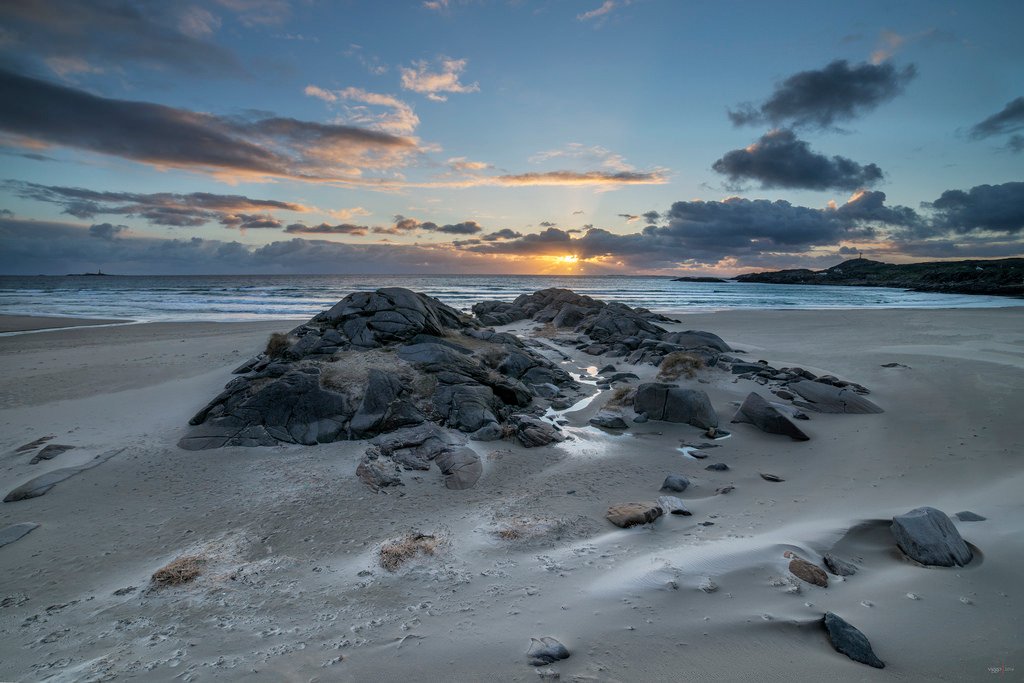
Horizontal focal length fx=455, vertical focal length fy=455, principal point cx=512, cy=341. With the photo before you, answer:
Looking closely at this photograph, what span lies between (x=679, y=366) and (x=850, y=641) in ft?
36.4

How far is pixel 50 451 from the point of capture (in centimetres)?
896

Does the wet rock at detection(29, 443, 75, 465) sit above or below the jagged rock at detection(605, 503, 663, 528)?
below

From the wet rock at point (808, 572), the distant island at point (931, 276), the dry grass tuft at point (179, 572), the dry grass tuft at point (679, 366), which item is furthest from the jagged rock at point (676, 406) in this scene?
the distant island at point (931, 276)

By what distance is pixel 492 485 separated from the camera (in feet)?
25.8

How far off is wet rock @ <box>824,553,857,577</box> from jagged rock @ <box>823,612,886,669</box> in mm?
1054

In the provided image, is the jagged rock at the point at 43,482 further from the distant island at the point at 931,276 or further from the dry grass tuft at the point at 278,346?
the distant island at the point at 931,276

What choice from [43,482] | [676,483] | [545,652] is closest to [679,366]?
[676,483]

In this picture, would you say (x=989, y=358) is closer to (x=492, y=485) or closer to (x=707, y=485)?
(x=707, y=485)

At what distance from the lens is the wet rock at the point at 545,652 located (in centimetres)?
389

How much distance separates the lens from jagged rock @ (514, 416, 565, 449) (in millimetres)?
9517

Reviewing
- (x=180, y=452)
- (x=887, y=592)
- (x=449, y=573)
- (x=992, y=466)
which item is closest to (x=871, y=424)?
(x=992, y=466)

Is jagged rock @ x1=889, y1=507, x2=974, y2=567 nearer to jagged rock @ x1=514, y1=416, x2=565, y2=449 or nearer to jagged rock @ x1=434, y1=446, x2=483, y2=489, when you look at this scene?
jagged rock @ x1=514, y1=416, x2=565, y2=449

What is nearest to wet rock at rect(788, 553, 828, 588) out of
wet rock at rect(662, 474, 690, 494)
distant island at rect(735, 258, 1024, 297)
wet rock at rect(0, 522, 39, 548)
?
wet rock at rect(662, 474, 690, 494)

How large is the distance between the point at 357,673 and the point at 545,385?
10.1 metres
